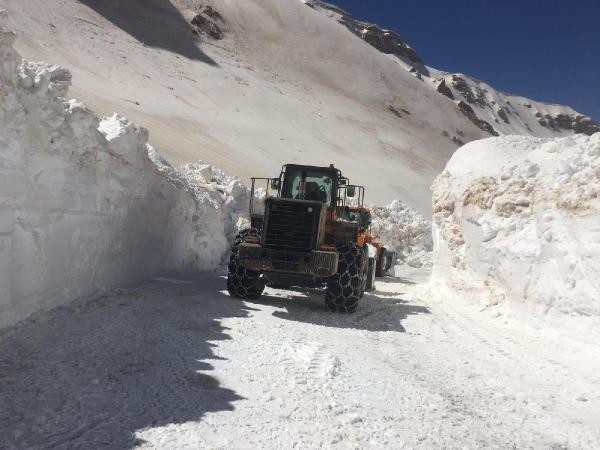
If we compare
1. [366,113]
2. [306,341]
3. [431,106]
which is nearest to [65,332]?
[306,341]

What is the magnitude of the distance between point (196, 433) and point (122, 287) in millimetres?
5591

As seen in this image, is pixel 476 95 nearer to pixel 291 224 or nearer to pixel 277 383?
pixel 291 224

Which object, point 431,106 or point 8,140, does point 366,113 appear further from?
point 8,140

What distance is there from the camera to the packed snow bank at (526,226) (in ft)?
22.4

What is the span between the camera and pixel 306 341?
6.66 m

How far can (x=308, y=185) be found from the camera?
10.3 m

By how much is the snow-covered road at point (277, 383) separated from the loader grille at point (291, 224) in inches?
53.8

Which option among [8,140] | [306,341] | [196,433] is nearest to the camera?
[196,433]

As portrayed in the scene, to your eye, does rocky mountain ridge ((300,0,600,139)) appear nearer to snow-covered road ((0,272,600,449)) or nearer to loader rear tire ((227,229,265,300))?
loader rear tire ((227,229,265,300))

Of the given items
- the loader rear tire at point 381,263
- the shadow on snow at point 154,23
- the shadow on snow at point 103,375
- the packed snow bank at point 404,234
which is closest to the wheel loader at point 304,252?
the shadow on snow at point 103,375

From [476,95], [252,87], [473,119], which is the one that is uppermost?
[476,95]

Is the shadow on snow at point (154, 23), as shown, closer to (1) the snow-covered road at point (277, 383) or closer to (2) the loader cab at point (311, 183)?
(2) the loader cab at point (311, 183)

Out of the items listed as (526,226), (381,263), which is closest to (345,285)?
(526,226)

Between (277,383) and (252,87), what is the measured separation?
4673 centimetres
